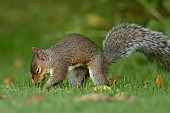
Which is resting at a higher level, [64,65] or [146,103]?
[64,65]

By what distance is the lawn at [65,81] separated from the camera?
5.57 meters

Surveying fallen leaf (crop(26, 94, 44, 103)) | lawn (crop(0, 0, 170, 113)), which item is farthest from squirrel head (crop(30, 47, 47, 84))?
fallen leaf (crop(26, 94, 44, 103))

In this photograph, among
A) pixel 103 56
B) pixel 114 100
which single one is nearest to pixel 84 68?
pixel 103 56

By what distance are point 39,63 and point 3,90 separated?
2.52 feet

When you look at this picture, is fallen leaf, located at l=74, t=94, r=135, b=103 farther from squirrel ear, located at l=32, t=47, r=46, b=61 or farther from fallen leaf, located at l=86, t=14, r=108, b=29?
fallen leaf, located at l=86, t=14, r=108, b=29

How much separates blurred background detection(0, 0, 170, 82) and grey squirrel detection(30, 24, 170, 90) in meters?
1.46

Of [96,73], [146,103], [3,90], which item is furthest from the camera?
[96,73]

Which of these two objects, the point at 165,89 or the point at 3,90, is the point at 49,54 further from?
the point at 165,89

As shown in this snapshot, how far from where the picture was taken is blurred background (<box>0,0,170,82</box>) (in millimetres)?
11000

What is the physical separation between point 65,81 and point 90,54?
3.07 feet

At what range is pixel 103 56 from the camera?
25.3 feet

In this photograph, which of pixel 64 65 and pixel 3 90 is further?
pixel 64 65

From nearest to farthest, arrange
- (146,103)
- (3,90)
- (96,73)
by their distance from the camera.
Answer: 1. (146,103)
2. (3,90)
3. (96,73)

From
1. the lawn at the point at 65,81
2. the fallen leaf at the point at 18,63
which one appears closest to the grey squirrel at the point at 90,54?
the lawn at the point at 65,81
